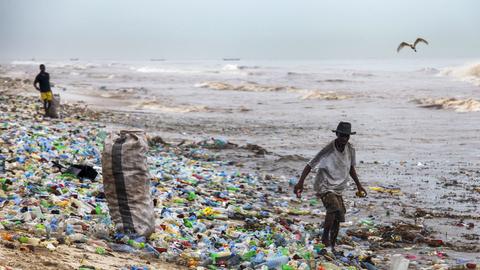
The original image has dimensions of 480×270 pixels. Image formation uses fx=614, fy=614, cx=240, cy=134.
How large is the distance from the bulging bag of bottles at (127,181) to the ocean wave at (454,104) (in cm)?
2391

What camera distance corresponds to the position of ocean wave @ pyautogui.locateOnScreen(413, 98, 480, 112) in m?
27.9

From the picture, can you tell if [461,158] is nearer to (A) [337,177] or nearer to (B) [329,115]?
(A) [337,177]

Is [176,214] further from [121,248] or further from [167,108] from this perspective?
[167,108]

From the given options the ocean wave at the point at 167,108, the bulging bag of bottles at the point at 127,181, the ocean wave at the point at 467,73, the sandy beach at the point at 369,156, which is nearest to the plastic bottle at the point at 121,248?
the sandy beach at the point at 369,156

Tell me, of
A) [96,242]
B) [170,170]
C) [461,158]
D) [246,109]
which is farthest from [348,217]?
[246,109]

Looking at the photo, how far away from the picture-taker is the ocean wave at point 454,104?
91.4 ft

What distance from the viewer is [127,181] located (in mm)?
6289

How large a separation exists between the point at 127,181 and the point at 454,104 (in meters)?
25.9

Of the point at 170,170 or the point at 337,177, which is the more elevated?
the point at 337,177

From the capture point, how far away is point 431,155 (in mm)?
15281

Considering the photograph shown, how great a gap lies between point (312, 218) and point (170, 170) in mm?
3212

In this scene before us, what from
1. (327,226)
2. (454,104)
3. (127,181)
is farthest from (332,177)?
(454,104)

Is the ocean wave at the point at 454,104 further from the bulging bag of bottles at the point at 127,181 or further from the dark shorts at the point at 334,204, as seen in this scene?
the bulging bag of bottles at the point at 127,181

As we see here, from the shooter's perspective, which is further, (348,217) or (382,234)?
(348,217)
